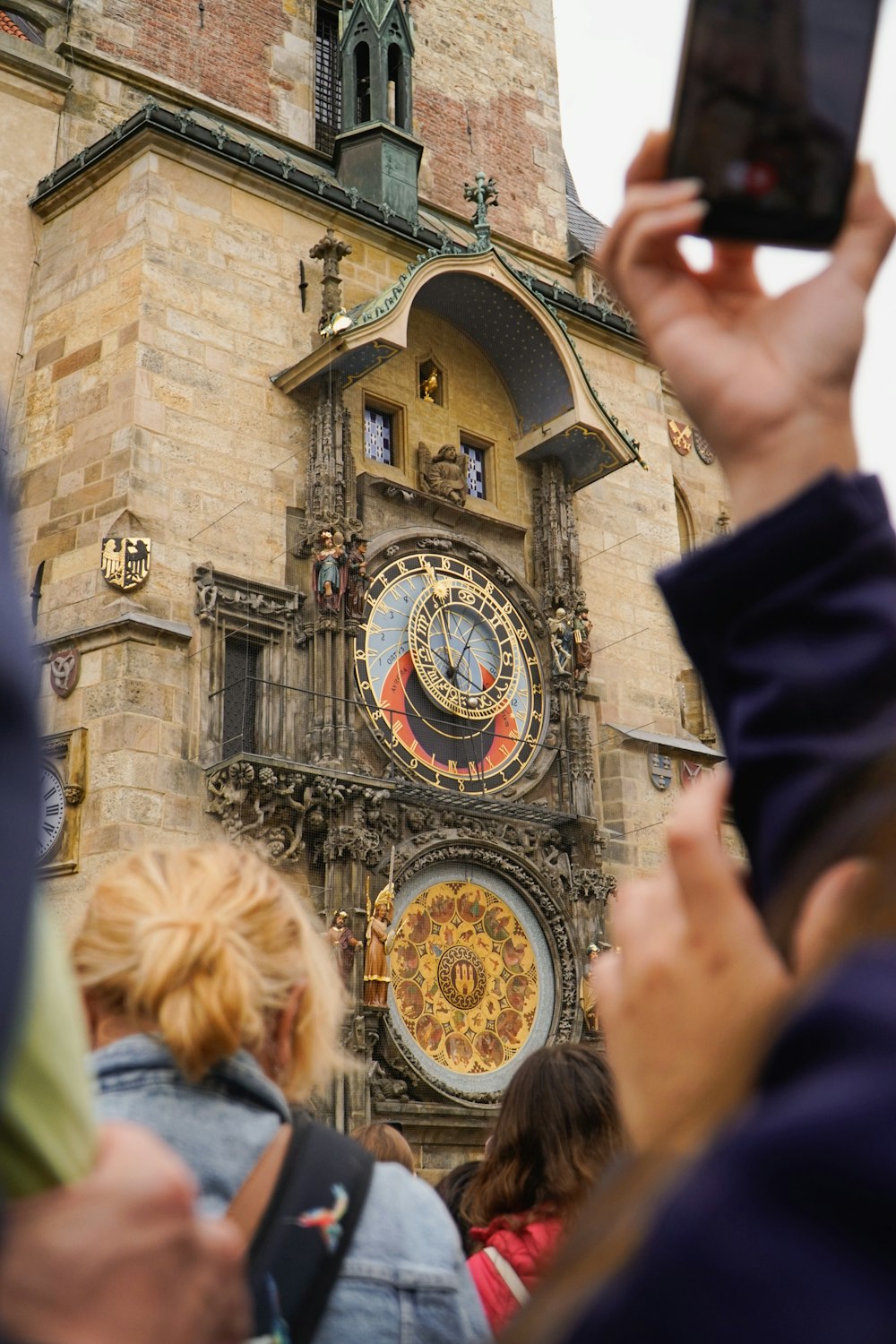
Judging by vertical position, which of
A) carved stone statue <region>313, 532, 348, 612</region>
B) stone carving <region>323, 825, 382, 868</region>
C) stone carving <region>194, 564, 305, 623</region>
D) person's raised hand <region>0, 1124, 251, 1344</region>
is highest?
carved stone statue <region>313, 532, 348, 612</region>

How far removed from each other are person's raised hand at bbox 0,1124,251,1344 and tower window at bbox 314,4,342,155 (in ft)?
52.0

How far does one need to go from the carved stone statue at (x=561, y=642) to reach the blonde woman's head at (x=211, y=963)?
1146cm

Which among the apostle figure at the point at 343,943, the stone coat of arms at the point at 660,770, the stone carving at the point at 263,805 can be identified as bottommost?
the apostle figure at the point at 343,943

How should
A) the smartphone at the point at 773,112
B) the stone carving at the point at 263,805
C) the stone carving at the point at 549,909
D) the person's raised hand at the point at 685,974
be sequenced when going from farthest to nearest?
the stone carving at the point at 549,909
the stone carving at the point at 263,805
the smartphone at the point at 773,112
the person's raised hand at the point at 685,974

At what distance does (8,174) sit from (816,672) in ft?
44.1

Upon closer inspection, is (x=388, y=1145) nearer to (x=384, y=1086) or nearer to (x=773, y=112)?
(x=773, y=112)

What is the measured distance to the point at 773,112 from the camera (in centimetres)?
99

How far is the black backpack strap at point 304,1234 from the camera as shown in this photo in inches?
58.6

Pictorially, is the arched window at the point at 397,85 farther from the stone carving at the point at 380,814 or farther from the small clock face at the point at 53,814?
the small clock face at the point at 53,814

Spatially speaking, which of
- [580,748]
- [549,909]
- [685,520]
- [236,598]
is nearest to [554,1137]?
[236,598]

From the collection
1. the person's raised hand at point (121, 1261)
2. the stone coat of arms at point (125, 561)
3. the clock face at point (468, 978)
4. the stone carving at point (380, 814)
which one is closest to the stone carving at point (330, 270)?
the stone coat of arms at point (125, 561)

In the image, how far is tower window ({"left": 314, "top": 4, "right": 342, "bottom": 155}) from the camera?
1559cm

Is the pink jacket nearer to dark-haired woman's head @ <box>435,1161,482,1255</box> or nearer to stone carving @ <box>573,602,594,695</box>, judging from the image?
dark-haired woman's head @ <box>435,1161,482,1255</box>

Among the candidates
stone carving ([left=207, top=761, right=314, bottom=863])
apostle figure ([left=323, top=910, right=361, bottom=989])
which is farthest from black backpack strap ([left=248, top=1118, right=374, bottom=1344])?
apostle figure ([left=323, top=910, right=361, bottom=989])
